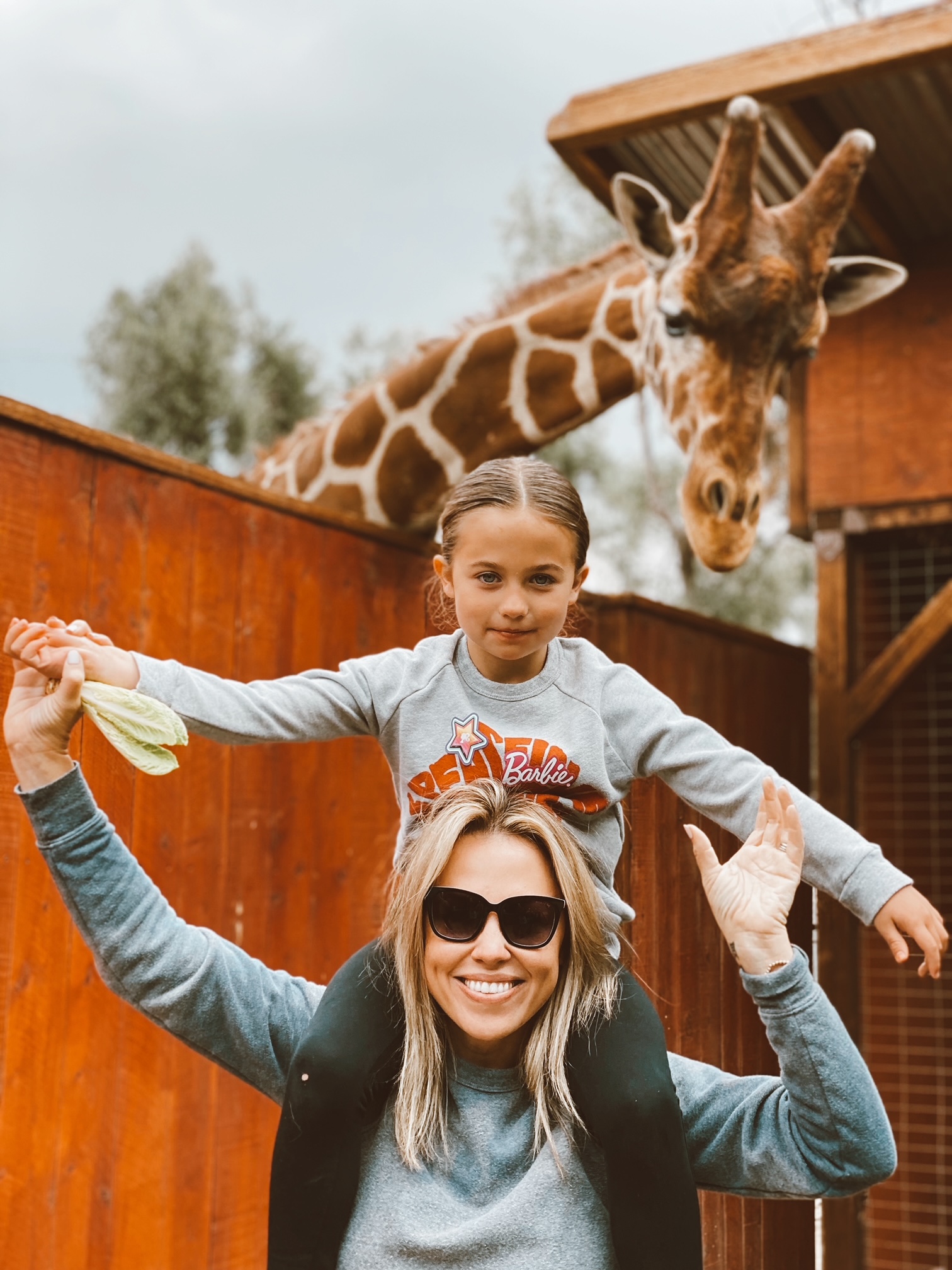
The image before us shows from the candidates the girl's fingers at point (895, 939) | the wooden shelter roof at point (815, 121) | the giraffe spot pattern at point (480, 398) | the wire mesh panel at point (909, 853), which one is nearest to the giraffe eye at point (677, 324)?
the giraffe spot pattern at point (480, 398)

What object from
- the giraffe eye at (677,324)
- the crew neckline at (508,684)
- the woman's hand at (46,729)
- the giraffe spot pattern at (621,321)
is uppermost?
the giraffe spot pattern at (621,321)

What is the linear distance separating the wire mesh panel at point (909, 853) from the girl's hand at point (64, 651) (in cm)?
430

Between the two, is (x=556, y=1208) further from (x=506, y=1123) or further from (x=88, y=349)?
(x=88, y=349)

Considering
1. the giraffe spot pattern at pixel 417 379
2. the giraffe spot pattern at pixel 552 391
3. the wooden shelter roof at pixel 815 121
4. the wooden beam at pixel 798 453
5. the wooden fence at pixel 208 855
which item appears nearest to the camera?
the wooden fence at pixel 208 855

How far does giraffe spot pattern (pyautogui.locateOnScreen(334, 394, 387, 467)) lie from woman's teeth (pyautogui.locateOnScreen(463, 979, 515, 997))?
139 inches

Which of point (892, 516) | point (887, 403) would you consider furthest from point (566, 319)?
point (892, 516)

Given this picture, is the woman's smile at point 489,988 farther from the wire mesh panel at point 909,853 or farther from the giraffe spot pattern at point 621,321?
the wire mesh panel at point 909,853

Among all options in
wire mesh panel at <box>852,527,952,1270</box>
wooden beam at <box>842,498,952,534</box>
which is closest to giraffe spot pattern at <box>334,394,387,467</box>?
wooden beam at <box>842,498,952,534</box>

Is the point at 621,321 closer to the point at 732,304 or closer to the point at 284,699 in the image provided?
the point at 732,304

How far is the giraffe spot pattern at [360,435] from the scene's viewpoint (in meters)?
5.06

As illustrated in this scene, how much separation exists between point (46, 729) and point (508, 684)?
0.75m

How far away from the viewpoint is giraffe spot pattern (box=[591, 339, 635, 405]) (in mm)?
4922

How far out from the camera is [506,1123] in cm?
178

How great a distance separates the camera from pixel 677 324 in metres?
4.46
